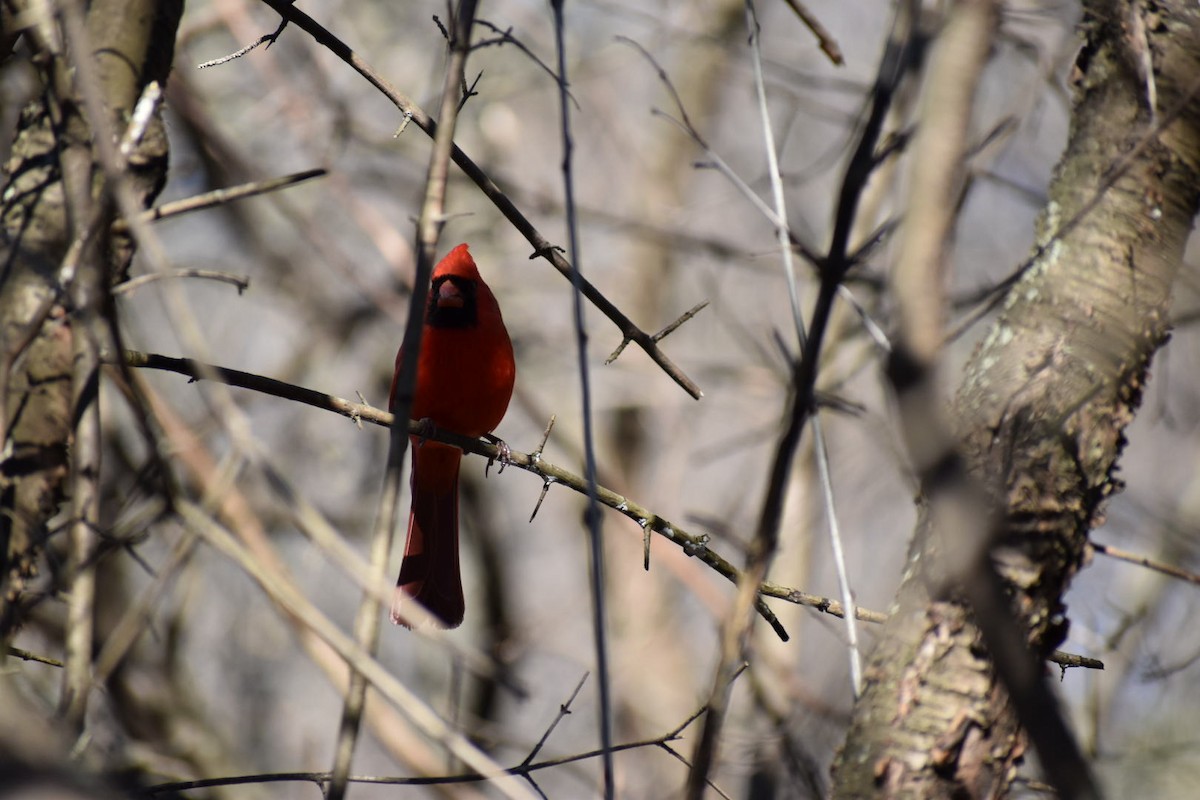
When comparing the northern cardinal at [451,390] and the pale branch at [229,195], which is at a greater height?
the northern cardinal at [451,390]

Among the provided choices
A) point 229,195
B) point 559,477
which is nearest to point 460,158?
point 229,195

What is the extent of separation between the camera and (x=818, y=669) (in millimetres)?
5047

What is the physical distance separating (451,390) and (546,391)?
11.8 ft

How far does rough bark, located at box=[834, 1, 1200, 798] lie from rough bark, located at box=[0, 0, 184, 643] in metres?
1.66

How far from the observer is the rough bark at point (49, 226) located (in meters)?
2.16

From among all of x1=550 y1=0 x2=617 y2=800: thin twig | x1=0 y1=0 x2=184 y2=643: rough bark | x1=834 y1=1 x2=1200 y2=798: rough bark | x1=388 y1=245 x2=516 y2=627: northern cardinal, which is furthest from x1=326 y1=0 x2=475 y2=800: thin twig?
x1=388 y1=245 x2=516 y2=627: northern cardinal

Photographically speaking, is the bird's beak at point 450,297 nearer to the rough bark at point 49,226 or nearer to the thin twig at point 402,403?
the rough bark at point 49,226

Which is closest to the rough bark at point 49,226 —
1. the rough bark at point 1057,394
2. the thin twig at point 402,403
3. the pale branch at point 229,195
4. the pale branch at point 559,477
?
the pale branch at point 229,195

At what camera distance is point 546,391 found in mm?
7098

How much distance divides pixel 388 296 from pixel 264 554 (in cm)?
255

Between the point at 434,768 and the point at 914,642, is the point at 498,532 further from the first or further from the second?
the point at 914,642

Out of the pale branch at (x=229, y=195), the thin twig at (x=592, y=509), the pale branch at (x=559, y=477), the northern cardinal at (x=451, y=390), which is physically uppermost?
the northern cardinal at (x=451, y=390)

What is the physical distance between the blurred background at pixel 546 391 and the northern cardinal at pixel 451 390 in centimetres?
117

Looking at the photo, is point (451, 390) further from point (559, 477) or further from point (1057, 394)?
point (1057, 394)
